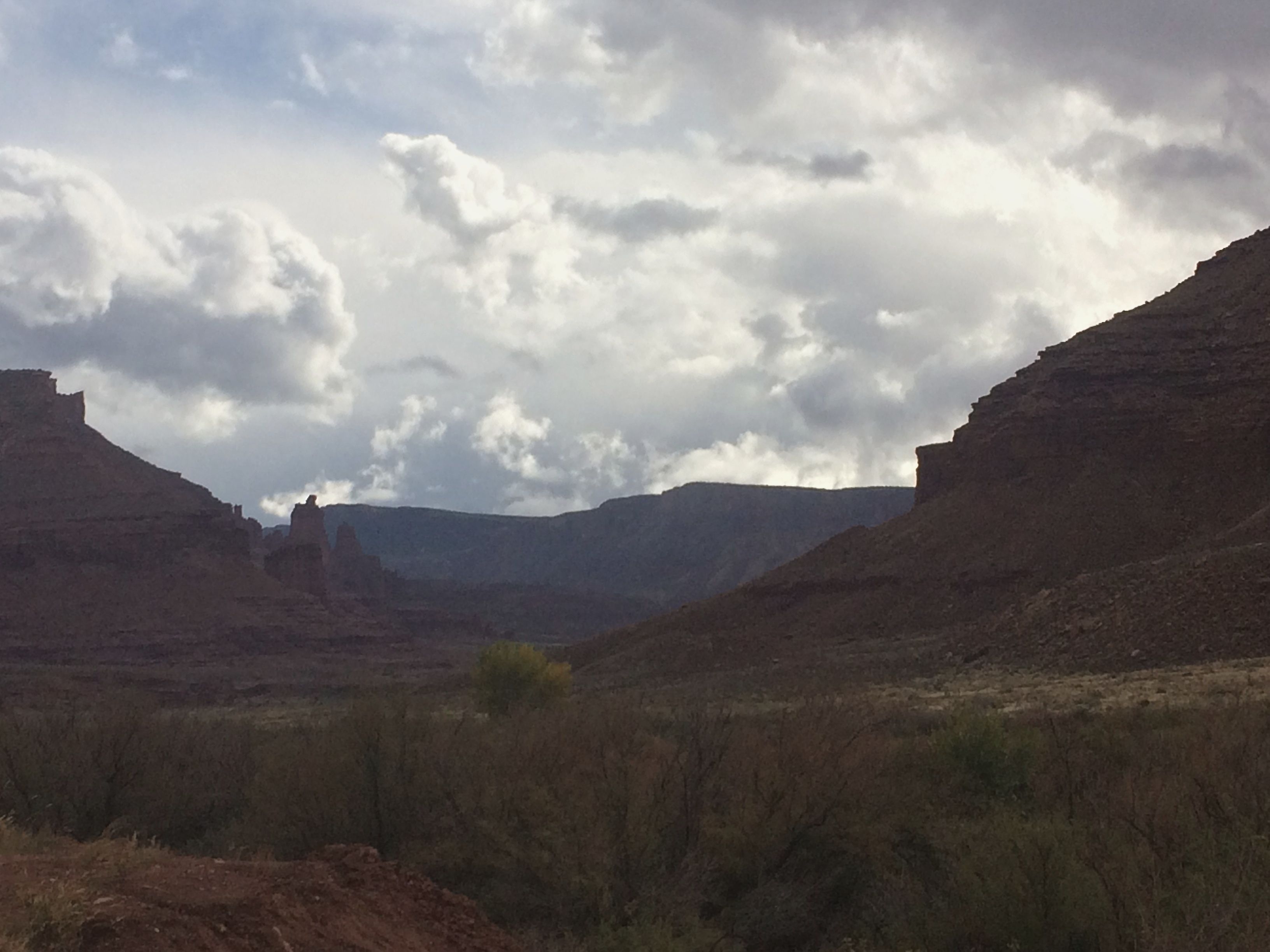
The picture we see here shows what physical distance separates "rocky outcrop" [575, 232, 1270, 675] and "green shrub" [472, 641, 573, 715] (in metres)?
13.1

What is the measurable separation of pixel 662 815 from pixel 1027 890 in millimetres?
6977

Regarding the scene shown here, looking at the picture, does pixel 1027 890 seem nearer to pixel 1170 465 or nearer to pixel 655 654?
pixel 655 654

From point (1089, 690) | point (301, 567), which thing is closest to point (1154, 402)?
point (1089, 690)

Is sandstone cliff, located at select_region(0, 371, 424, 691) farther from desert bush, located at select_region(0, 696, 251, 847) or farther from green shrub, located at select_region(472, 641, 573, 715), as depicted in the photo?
desert bush, located at select_region(0, 696, 251, 847)

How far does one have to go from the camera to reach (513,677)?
47938 mm

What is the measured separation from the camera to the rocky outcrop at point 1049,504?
66812mm

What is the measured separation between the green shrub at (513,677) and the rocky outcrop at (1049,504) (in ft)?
43.1

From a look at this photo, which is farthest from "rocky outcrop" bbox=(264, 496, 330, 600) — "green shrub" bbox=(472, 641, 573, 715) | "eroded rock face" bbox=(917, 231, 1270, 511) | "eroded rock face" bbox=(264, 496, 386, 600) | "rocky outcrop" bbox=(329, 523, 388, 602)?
"green shrub" bbox=(472, 641, 573, 715)

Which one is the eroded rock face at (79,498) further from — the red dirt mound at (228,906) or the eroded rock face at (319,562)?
the red dirt mound at (228,906)

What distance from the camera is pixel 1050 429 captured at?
263ft

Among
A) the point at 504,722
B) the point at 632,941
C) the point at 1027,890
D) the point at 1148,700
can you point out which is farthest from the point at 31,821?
the point at 1148,700

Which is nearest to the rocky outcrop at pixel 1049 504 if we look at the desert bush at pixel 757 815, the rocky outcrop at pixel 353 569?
the desert bush at pixel 757 815

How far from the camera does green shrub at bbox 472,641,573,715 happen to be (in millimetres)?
46844

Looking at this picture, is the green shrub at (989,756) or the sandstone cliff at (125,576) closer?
the green shrub at (989,756)
